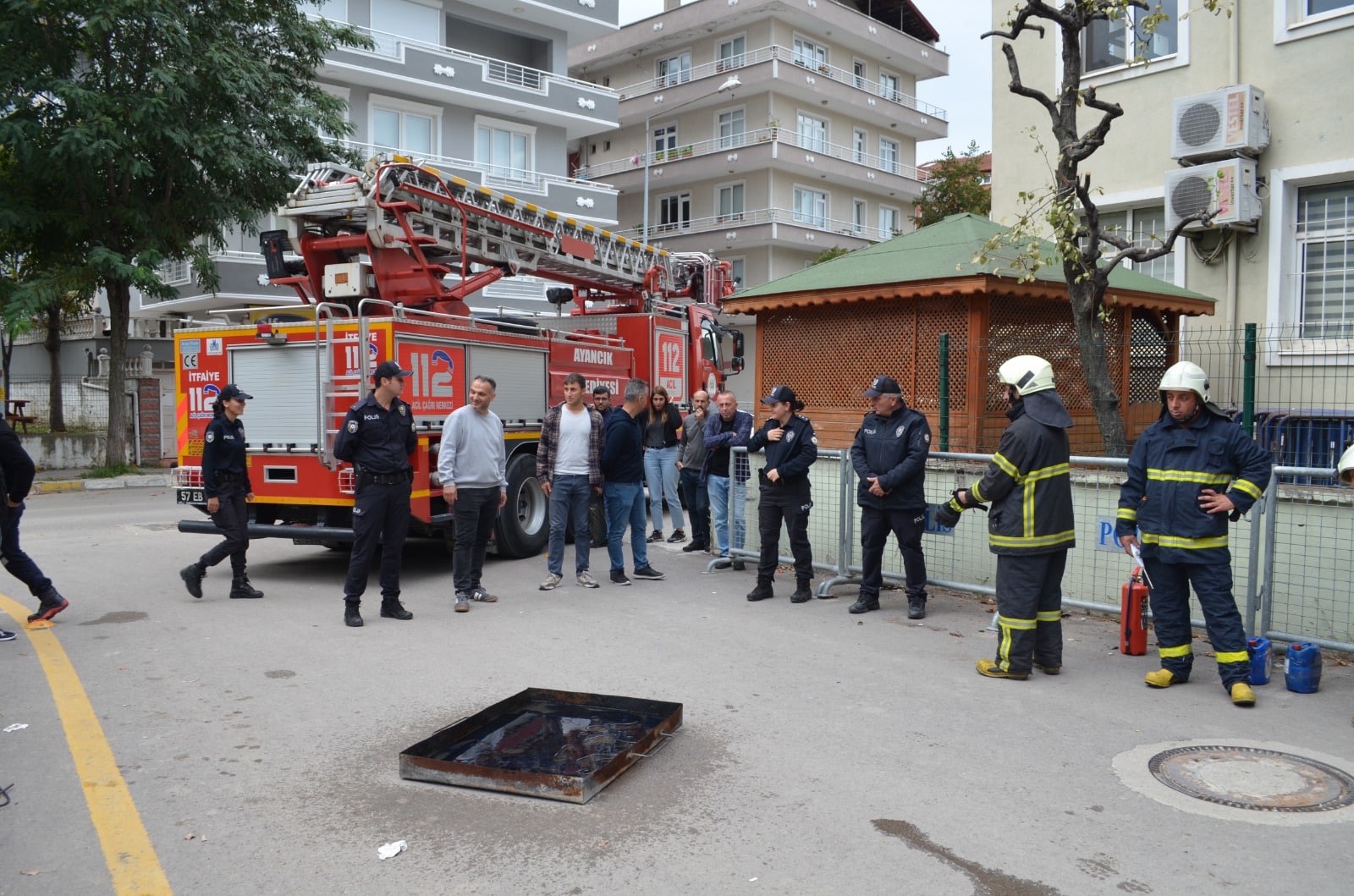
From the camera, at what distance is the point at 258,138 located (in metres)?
20.0

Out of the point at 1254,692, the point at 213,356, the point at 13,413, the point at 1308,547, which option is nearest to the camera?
the point at 1254,692

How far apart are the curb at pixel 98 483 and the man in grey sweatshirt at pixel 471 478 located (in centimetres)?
1332

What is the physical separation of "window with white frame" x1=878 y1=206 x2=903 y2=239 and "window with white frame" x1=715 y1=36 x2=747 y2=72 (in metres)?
9.48

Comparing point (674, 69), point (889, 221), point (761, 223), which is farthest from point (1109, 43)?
point (889, 221)

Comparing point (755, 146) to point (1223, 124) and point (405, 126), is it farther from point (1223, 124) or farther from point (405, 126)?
point (1223, 124)

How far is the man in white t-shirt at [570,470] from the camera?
932 centimetres

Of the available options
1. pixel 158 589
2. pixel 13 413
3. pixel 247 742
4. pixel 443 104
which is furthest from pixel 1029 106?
pixel 13 413

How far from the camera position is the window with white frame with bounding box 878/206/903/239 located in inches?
1786

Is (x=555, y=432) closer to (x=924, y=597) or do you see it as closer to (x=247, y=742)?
(x=924, y=597)

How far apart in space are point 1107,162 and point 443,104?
21.2 meters

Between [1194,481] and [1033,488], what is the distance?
88 centimetres

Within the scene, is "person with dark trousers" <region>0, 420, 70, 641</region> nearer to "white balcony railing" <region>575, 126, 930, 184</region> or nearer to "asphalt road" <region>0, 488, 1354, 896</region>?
"asphalt road" <region>0, 488, 1354, 896</region>

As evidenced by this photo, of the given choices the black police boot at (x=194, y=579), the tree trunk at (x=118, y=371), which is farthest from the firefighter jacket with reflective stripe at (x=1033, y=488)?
the tree trunk at (x=118, y=371)

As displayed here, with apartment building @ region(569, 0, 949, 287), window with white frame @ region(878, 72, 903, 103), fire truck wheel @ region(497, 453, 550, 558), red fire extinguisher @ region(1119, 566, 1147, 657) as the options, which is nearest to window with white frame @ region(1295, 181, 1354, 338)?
red fire extinguisher @ region(1119, 566, 1147, 657)
